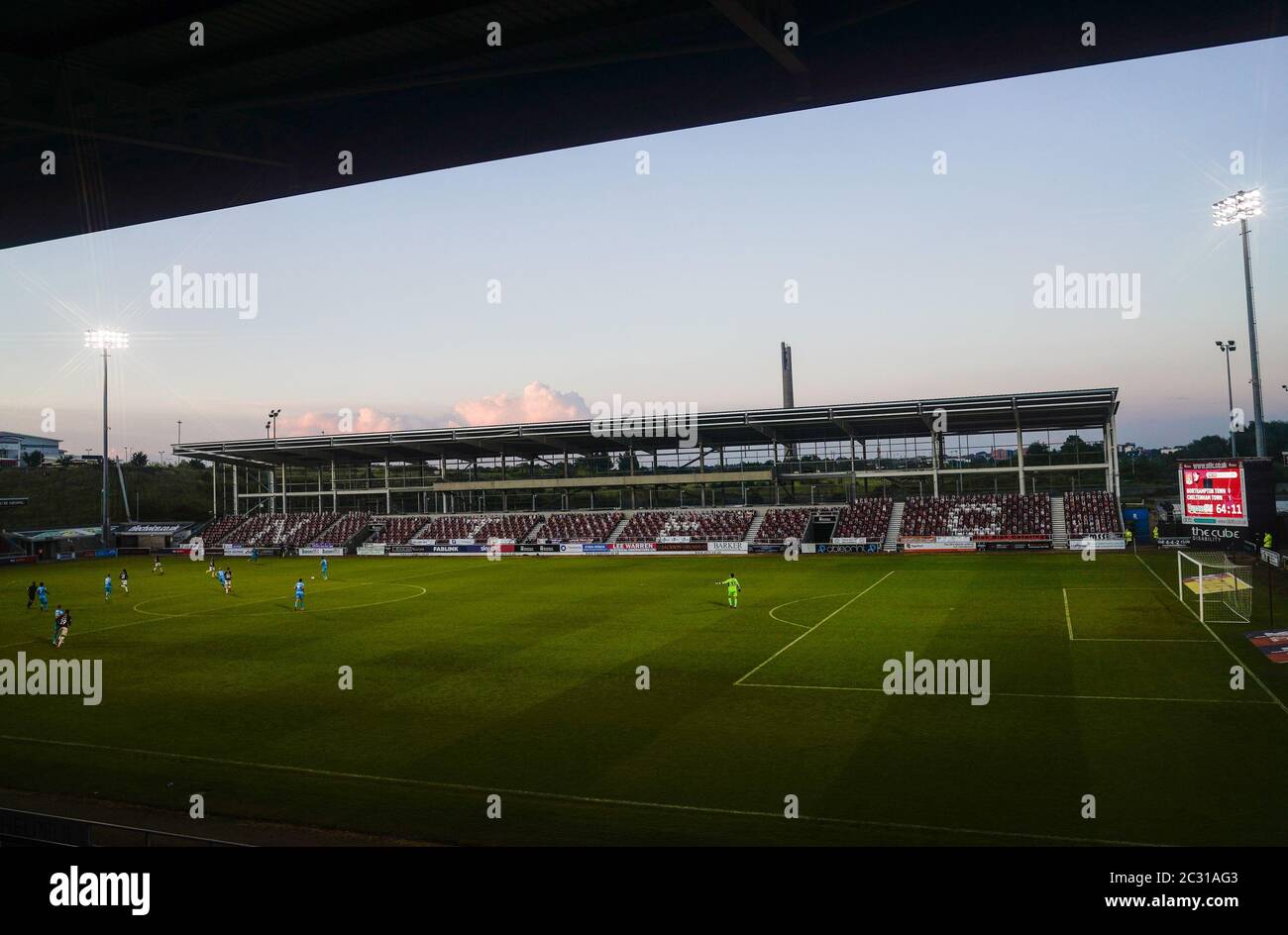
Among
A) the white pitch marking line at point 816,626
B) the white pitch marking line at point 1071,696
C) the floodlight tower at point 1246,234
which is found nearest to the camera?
the white pitch marking line at point 1071,696

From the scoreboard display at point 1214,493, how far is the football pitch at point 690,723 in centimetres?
354

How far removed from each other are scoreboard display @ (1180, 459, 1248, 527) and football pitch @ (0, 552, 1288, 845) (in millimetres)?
3540

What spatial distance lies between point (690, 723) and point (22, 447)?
15659 centimetres

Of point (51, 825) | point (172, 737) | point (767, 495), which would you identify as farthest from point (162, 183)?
point (767, 495)

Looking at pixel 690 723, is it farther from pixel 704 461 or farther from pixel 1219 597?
pixel 704 461

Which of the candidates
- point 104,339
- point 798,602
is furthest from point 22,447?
point 798,602

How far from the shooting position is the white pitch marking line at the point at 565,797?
12367 mm

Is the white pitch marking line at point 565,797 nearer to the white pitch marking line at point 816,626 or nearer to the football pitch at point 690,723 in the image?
the football pitch at point 690,723

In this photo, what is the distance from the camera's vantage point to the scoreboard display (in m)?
33.0

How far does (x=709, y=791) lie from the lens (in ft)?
47.7

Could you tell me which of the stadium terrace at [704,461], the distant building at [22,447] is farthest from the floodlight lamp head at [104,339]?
the distant building at [22,447]

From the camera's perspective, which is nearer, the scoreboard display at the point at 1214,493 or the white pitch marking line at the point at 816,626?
the white pitch marking line at the point at 816,626

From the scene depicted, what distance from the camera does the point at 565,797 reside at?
47.6 feet

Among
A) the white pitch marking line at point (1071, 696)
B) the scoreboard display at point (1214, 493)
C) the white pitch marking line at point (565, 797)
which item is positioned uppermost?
the scoreboard display at point (1214, 493)
